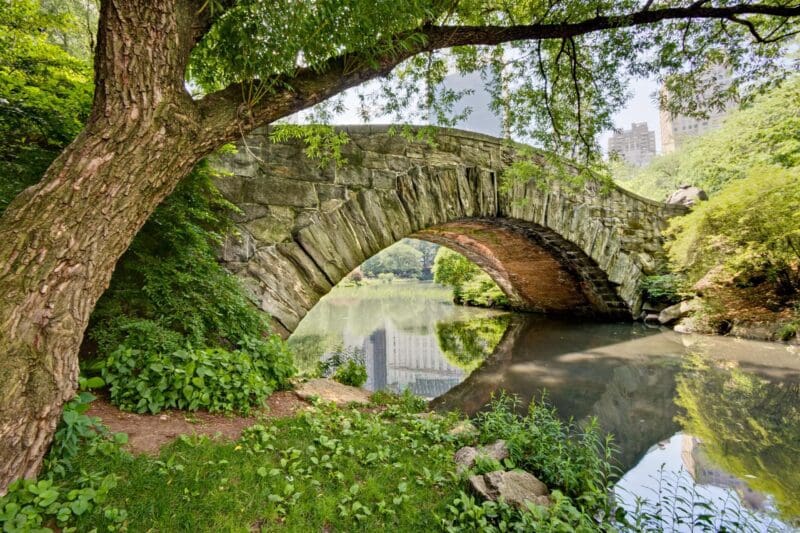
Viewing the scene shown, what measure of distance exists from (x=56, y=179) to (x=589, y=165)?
472 centimetres

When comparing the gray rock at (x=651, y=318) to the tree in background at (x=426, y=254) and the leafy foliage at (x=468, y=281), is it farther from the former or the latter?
the tree in background at (x=426, y=254)

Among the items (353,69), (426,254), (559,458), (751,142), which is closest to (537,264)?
(559,458)

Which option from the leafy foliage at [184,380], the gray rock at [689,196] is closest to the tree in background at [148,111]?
the leafy foliage at [184,380]

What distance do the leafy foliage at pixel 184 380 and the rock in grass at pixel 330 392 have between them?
0.43 metres

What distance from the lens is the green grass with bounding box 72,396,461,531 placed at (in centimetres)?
142

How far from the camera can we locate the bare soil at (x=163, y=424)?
1.83 metres

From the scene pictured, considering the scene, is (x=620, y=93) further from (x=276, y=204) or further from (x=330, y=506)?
(x=330, y=506)

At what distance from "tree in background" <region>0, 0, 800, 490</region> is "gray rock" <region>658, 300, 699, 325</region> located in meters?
5.24

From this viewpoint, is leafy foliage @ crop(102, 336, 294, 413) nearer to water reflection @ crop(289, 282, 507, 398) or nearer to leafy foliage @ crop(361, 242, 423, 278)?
water reflection @ crop(289, 282, 507, 398)

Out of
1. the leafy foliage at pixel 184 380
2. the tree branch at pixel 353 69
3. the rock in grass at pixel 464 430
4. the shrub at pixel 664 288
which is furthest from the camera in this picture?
the shrub at pixel 664 288

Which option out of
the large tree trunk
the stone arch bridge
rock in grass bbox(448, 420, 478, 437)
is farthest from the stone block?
rock in grass bbox(448, 420, 478, 437)

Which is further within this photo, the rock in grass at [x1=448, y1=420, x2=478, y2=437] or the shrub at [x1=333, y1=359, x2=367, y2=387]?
the shrub at [x1=333, y1=359, x2=367, y2=387]

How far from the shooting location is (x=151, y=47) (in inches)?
65.1

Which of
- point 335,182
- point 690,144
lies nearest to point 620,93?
point 335,182
